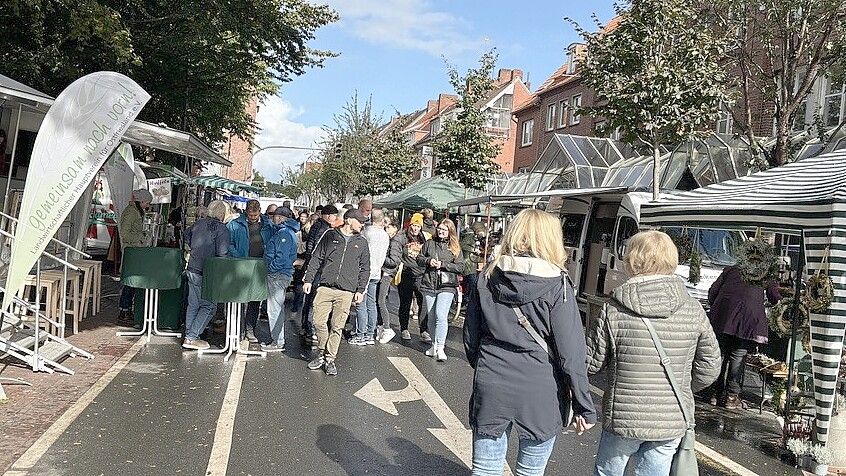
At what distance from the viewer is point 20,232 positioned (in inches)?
263

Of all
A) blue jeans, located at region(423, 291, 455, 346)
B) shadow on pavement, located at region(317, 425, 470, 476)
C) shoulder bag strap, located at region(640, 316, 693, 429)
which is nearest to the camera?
shoulder bag strap, located at region(640, 316, 693, 429)

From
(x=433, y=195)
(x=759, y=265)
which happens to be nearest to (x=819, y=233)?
(x=759, y=265)

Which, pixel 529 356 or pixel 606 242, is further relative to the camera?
pixel 606 242

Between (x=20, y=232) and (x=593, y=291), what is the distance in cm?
1179

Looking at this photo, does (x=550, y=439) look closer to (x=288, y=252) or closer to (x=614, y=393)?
(x=614, y=393)

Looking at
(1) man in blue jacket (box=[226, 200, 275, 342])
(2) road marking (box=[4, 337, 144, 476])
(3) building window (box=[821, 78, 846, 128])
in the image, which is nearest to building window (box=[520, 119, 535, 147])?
(3) building window (box=[821, 78, 846, 128])

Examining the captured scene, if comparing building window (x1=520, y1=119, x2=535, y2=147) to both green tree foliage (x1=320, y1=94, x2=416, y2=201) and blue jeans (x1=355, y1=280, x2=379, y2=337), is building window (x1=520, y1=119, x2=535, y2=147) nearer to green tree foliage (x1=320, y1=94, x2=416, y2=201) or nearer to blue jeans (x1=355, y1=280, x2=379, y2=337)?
green tree foliage (x1=320, y1=94, x2=416, y2=201)

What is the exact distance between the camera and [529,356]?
11.7ft

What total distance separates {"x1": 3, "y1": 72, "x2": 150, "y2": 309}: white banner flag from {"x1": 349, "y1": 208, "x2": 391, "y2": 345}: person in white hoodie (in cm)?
429

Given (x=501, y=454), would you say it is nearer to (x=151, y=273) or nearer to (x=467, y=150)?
(x=151, y=273)

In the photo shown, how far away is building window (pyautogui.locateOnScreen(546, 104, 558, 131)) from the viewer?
39.9m

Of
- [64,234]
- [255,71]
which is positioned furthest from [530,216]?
[255,71]

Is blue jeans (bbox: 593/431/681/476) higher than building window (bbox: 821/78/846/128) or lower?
lower

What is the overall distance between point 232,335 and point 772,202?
6.23m
